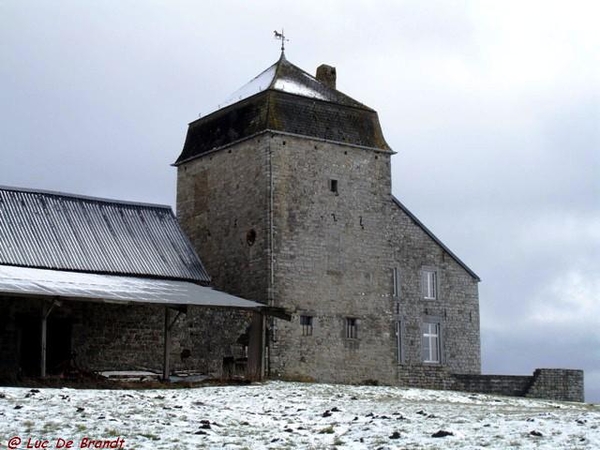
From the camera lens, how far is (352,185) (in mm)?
31828

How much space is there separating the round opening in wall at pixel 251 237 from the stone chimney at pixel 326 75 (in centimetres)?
679

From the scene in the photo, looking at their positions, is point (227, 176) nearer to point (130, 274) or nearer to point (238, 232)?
point (238, 232)

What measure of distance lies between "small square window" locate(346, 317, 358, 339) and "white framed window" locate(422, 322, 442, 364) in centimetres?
508

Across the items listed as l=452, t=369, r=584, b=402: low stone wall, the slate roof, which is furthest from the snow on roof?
l=452, t=369, r=584, b=402: low stone wall

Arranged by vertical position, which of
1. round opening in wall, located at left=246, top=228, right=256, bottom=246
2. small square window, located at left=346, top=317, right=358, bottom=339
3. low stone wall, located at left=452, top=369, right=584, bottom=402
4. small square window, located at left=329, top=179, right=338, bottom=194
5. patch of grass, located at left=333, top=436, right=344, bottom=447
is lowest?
patch of grass, located at left=333, top=436, right=344, bottom=447

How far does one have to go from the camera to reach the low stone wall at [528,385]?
111 ft

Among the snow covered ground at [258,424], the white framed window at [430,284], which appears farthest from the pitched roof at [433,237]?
the snow covered ground at [258,424]

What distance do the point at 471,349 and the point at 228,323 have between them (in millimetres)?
10678

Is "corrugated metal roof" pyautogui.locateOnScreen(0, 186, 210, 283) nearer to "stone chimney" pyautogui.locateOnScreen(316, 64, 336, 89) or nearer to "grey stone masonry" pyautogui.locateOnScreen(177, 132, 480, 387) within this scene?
"grey stone masonry" pyautogui.locateOnScreen(177, 132, 480, 387)

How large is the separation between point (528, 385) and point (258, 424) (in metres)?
19.7

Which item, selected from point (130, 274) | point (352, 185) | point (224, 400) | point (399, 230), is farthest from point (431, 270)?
point (224, 400)

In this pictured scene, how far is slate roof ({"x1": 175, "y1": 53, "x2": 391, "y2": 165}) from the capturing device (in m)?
31.0

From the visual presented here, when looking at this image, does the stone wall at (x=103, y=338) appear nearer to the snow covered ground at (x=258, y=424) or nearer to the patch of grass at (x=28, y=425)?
the snow covered ground at (x=258, y=424)

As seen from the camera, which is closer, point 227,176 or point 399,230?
point 227,176
